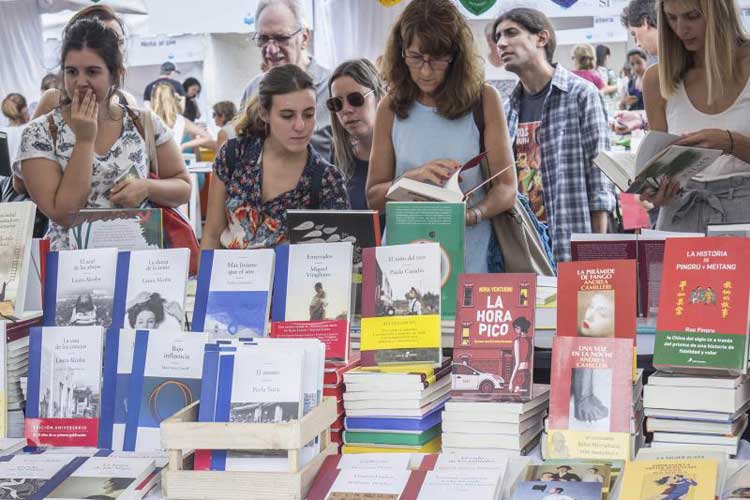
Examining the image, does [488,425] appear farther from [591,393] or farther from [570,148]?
[570,148]

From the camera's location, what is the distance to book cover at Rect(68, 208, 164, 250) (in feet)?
7.95

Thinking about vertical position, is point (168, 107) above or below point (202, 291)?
above

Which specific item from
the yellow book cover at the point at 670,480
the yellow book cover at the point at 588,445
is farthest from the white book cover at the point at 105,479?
the yellow book cover at the point at 670,480

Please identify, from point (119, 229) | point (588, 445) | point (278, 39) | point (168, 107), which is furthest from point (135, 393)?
point (168, 107)

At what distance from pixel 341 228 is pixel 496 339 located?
565 mm

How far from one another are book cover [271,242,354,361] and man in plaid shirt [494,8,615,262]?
2084 millimetres

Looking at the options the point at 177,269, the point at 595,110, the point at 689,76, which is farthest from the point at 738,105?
the point at 177,269

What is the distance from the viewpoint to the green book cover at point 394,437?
1.83 metres

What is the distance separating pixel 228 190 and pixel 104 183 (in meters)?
0.38

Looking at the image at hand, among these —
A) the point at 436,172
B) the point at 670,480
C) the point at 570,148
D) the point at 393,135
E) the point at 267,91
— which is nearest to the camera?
the point at 670,480

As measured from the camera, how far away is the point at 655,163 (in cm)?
266

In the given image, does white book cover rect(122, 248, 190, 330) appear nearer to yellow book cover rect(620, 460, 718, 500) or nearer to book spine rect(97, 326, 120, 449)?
book spine rect(97, 326, 120, 449)

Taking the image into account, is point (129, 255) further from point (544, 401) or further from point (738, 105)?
point (738, 105)

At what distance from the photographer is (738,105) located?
2.81 meters
